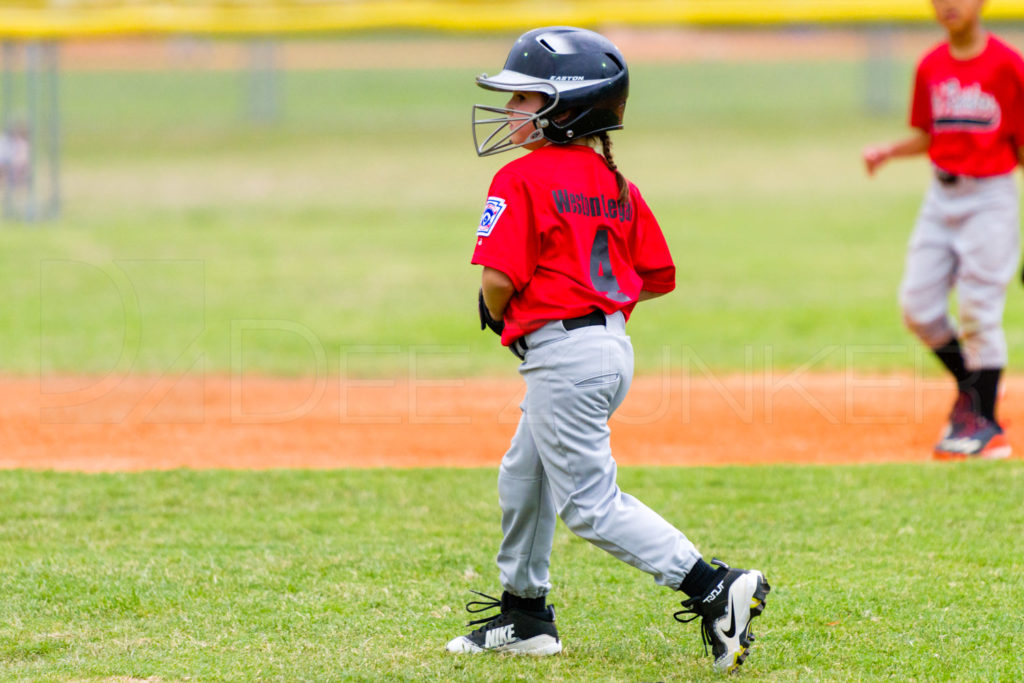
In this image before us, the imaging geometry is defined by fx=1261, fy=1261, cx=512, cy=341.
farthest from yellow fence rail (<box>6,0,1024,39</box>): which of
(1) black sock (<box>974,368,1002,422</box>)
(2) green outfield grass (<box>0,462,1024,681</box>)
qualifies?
(2) green outfield grass (<box>0,462,1024,681</box>)

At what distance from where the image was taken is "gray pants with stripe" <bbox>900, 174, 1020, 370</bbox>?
5910mm

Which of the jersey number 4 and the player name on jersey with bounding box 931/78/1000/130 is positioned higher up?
the player name on jersey with bounding box 931/78/1000/130

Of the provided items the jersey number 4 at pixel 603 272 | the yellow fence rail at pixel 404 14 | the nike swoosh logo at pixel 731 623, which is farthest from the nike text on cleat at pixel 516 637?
the yellow fence rail at pixel 404 14

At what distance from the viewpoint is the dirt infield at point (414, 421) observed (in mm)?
6418

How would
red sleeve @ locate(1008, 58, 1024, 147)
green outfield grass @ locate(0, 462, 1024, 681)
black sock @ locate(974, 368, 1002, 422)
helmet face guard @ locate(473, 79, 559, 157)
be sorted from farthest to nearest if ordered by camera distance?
1. black sock @ locate(974, 368, 1002, 422)
2. red sleeve @ locate(1008, 58, 1024, 147)
3. green outfield grass @ locate(0, 462, 1024, 681)
4. helmet face guard @ locate(473, 79, 559, 157)

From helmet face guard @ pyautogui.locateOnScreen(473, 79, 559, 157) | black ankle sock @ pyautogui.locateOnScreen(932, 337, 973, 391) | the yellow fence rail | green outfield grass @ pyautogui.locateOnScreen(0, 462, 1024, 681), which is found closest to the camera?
helmet face guard @ pyautogui.locateOnScreen(473, 79, 559, 157)

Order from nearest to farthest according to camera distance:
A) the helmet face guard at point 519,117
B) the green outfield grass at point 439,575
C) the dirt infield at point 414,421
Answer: the helmet face guard at point 519,117
the green outfield grass at point 439,575
the dirt infield at point 414,421

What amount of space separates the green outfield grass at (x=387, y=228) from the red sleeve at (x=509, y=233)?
5540mm

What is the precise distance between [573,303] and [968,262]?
3.22 meters

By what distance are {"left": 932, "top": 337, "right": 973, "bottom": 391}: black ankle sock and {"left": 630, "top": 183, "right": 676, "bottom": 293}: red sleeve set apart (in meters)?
3.06

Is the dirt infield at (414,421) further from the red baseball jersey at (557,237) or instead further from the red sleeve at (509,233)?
the red sleeve at (509,233)

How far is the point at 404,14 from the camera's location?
1462cm

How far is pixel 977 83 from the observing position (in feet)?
19.2

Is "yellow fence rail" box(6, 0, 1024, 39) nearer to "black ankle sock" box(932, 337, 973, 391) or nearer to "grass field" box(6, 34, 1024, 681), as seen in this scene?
"grass field" box(6, 34, 1024, 681)
